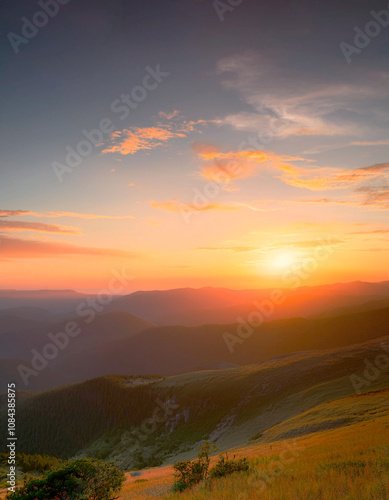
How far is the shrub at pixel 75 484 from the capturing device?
14805 millimetres

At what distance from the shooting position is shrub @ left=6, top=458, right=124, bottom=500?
14805mm

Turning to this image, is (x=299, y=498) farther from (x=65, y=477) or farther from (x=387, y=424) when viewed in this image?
(x=387, y=424)

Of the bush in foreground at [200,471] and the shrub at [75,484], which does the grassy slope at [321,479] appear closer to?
the bush in foreground at [200,471]

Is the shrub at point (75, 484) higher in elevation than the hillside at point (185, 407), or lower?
higher

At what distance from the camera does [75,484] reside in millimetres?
15133

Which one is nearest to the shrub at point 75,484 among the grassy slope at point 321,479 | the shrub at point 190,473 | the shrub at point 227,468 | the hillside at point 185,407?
the grassy slope at point 321,479

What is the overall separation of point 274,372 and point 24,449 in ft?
319

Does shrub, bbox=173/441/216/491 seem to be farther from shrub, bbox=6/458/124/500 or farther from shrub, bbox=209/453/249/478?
shrub, bbox=6/458/124/500

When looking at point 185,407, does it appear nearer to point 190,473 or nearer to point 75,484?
point 75,484

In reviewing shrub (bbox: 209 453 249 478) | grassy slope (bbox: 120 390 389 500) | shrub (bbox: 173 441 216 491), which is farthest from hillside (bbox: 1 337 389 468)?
grassy slope (bbox: 120 390 389 500)

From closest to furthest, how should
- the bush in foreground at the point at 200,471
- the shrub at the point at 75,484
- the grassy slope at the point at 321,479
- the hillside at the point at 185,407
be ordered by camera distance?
1. the grassy slope at the point at 321,479
2. the bush in foreground at the point at 200,471
3. the shrub at the point at 75,484
4. the hillside at the point at 185,407

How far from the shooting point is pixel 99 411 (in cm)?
10669

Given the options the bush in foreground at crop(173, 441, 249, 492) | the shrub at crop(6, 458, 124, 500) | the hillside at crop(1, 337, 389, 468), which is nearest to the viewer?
the bush in foreground at crop(173, 441, 249, 492)

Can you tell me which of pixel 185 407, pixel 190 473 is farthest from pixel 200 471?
pixel 185 407
